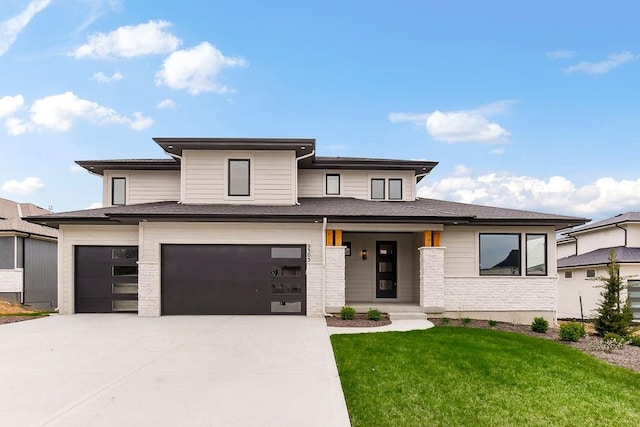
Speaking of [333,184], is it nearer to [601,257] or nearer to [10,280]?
[601,257]

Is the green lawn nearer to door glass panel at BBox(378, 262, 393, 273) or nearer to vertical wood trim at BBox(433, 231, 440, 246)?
vertical wood trim at BBox(433, 231, 440, 246)

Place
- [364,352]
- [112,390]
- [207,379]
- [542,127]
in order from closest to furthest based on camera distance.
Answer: [112,390], [207,379], [364,352], [542,127]

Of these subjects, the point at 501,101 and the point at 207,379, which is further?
the point at 501,101

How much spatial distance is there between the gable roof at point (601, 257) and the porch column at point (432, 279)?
9.33 metres

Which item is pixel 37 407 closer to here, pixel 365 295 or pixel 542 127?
pixel 365 295

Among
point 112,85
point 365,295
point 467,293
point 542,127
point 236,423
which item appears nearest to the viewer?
point 236,423

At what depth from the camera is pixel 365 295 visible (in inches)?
598

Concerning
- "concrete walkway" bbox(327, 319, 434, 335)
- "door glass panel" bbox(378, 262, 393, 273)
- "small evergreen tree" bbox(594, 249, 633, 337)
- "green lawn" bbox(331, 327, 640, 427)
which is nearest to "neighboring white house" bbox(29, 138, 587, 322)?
"door glass panel" bbox(378, 262, 393, 273)

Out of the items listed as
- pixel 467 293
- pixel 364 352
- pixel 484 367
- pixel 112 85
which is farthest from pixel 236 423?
pixel 112 85

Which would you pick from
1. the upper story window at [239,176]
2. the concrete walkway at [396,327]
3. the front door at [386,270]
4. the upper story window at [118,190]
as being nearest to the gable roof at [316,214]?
the upper story window at [239,176]

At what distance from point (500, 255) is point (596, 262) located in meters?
8.47

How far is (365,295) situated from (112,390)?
10707mm

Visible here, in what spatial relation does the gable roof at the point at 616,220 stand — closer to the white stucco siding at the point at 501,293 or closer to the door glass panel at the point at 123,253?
the white stucco siding at the point at 501,293

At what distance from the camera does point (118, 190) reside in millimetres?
15852
